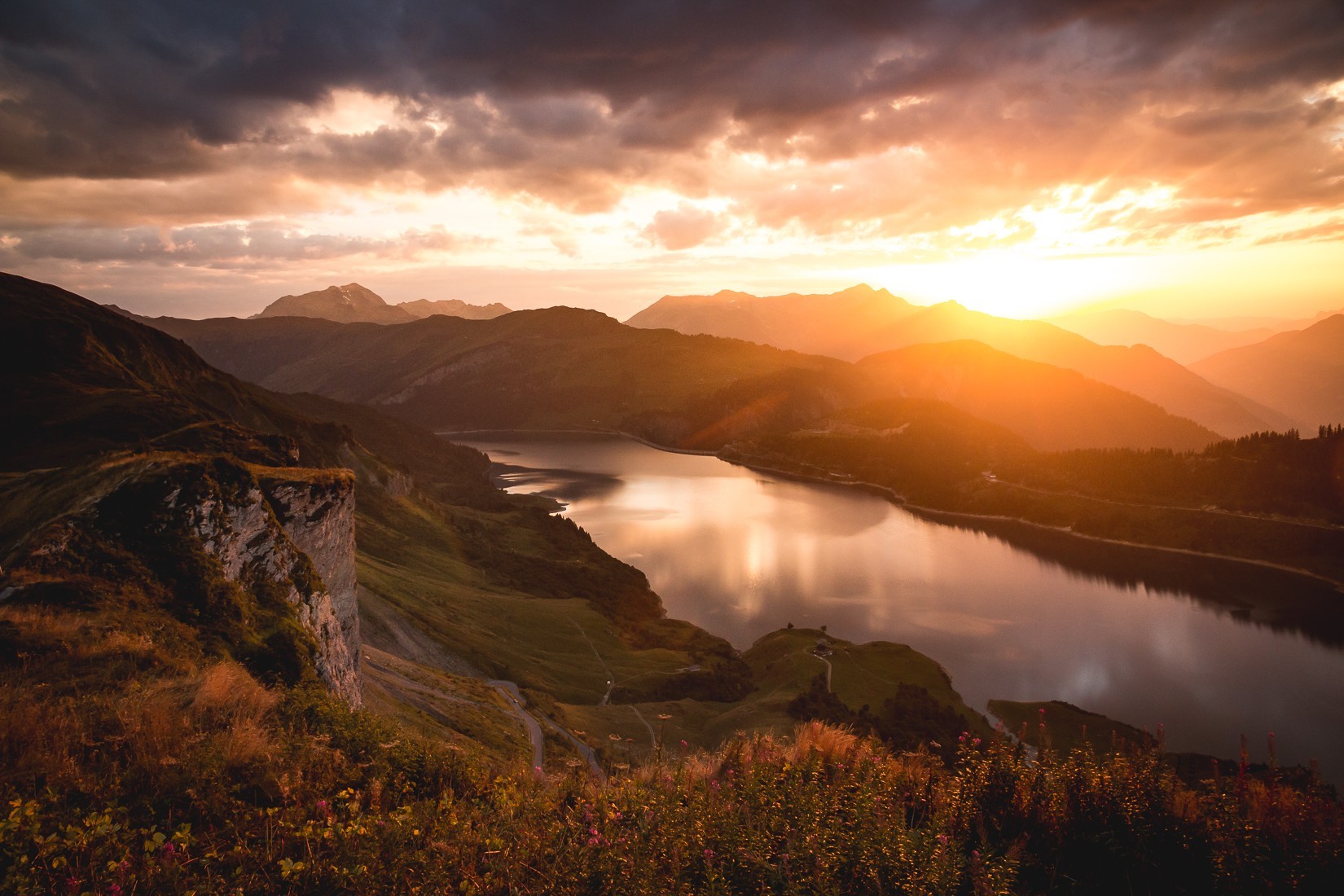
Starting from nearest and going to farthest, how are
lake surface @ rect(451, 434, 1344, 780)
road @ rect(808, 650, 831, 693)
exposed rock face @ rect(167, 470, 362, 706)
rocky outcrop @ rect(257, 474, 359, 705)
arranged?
exposed rock face @ rect(167, 470, 362, 706)
rocky outcrop @ rect(257, 474, 359, 705)
road @ rect(808, 650, 831, 693)
lake surface @ rect(451, 434, 1344, 780)

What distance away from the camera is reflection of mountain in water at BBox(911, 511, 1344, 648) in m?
89.7

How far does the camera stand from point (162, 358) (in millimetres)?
72938

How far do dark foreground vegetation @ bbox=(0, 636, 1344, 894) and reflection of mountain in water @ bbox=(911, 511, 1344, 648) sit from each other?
341ft

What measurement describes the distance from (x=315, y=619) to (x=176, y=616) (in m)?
5.69

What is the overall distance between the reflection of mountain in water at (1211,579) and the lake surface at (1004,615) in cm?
109

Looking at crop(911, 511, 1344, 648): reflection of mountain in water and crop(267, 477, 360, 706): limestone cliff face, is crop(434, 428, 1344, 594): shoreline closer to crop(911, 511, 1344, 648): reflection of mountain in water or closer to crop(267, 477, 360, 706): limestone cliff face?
crop(911, 511, 1344, 648): reflection of mountain in water

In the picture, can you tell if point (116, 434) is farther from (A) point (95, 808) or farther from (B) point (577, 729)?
(A) point (95, 808)

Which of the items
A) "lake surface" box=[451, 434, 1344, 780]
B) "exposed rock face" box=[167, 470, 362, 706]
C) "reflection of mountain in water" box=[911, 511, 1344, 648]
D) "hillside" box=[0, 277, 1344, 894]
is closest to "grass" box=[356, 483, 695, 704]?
"lake surface" box=[451, 434, 1344, 780]

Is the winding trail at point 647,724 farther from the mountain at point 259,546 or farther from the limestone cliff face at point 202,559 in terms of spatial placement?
the limestone cliff face at point 202,559

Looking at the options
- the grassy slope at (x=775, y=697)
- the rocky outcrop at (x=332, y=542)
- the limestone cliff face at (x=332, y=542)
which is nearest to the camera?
the rocky outcrop at (x=332, y=542)

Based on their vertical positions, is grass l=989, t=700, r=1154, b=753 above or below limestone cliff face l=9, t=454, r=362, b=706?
below

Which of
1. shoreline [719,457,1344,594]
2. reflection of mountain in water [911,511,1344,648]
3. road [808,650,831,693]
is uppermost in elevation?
→ road [808,650,831,693]

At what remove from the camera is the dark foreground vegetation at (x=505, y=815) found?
272 inches

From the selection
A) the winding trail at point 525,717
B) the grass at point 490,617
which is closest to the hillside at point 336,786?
the winding trail at point 525,717
